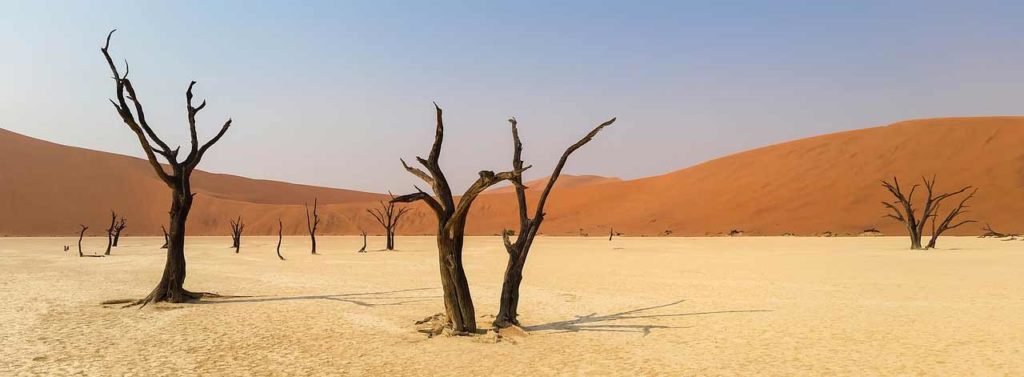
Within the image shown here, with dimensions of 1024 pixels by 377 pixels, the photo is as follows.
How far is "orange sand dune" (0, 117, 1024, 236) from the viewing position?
54.8 meters

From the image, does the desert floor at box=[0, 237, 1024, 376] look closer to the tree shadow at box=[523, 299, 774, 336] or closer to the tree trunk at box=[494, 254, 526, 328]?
the tree shadow at box=[523, 299, 774, 336]

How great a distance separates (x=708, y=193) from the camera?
70.1 m

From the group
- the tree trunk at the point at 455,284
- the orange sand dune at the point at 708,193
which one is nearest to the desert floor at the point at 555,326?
the tree trunk at the point at 455,284

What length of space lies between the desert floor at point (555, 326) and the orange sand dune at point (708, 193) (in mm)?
38535

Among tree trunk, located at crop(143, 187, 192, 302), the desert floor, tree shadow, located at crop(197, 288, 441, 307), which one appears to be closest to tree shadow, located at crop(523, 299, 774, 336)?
the desert floor

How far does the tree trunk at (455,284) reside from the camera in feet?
30.3

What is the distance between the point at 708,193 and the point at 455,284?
64.8 m

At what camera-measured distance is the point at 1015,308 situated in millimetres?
11422

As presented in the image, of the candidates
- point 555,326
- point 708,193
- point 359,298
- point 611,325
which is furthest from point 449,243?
point 708,193

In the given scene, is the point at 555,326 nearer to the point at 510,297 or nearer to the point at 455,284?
the point at 510,297

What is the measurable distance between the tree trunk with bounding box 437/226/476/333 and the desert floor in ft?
0.97

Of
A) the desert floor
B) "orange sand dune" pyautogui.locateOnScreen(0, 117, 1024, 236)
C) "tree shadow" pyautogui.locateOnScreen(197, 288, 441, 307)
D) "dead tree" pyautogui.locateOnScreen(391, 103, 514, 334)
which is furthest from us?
"orange sand dune" pyautogui.locateOnScreen(0, 117, 1024, 236)

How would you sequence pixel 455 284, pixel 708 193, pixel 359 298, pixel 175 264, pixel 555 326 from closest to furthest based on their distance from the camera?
pixel 455 284, pixel 555 326, pixel 175 264, pixel 359 298, pixel 708 193

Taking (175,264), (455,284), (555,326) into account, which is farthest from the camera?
(175,264)
